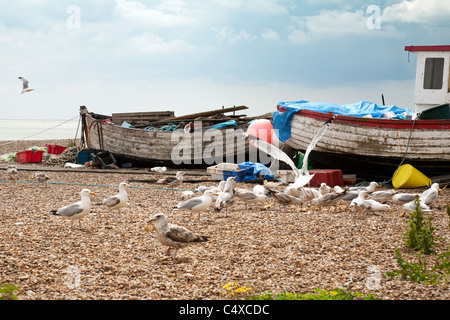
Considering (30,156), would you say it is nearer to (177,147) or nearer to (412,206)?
(177,147)

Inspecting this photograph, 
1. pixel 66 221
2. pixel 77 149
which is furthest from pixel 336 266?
pixel 77 149

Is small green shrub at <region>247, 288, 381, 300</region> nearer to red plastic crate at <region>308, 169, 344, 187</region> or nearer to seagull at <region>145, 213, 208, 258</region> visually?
seagull at <region>145, 213, 208, 258</region>

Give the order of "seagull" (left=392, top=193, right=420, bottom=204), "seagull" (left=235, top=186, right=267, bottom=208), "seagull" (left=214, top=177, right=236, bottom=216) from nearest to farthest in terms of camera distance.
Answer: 1. "seagull" (left=214, top=177, right=236, bottom=216)
2. "seagull" (left=392, top=193, right=420, bottom=204)
3. "seagull" (left=235, top=186, right=267, bottom=208)

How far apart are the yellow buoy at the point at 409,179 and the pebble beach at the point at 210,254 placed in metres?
3.17

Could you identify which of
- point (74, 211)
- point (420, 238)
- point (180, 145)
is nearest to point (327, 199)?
point (420, 238)

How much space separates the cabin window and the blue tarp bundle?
135 centimetres

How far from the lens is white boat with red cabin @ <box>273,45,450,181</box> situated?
14055 millimetres

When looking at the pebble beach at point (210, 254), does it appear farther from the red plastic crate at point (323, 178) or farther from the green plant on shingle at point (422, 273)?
the red plastic crate at point (323, 178)

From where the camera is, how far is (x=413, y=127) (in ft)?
45.9

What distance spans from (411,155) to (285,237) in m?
8.07

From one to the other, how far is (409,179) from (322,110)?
4249 mm

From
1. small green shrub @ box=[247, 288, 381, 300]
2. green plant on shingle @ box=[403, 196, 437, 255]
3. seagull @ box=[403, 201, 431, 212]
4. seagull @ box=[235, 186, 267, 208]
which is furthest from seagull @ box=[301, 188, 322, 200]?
small green shrub @ box=[247, 288, 381, 300]

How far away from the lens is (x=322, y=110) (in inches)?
666

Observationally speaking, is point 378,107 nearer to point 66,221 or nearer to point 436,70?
point 436,70
